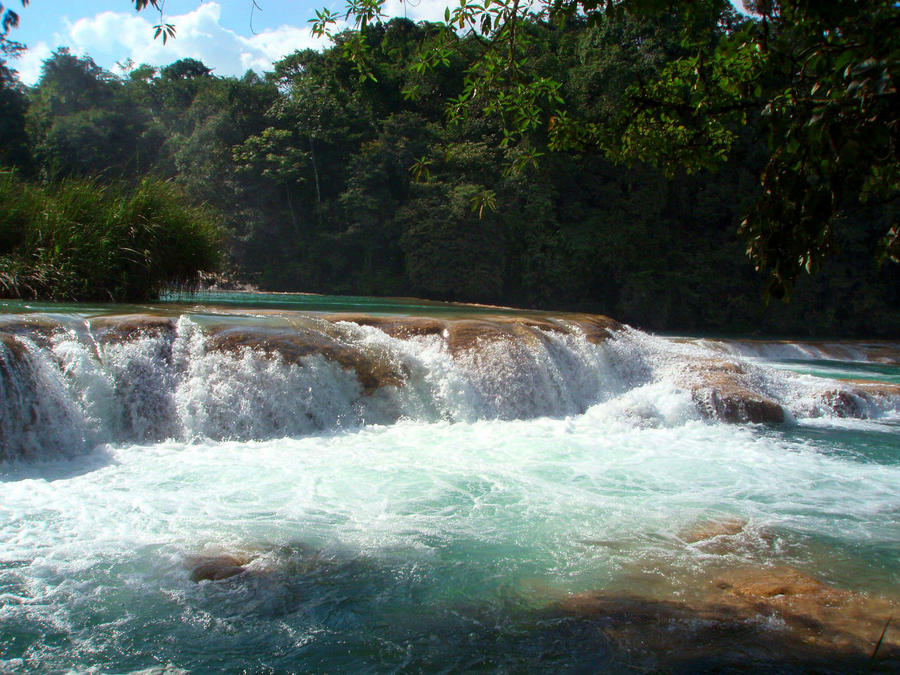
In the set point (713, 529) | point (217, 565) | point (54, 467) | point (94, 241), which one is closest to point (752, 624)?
point (713, 529)

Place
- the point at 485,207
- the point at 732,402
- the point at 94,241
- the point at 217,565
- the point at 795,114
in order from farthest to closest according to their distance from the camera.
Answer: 1. the point at 485,207
2. the point at 94,241
3. the point at 732,402
4. the point at 217,565
5. the point at 795,114

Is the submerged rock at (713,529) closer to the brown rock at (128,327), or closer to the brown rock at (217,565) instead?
the brown rock at (217,565)

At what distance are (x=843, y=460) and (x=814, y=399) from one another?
2.61 metres

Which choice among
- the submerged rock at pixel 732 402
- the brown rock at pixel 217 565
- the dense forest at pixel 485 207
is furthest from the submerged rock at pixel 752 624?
the dense forest at pixel 485 207

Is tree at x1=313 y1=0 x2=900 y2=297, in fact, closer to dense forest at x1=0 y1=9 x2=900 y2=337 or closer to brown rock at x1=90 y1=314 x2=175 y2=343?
brown rock at x1=90 y1=314 x2=175 y2=343

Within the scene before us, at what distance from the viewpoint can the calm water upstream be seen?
3.04 m

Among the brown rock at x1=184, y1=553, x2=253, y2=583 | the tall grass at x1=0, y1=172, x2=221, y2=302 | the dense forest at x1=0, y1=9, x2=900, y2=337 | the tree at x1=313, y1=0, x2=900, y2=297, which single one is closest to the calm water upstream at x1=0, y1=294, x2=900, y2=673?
the brown rock at x1=184, y1=553, x2=253, y2=583

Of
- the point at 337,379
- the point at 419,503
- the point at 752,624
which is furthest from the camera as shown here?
the point at 337,379

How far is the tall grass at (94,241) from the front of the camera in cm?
923

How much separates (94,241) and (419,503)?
703 centimetres

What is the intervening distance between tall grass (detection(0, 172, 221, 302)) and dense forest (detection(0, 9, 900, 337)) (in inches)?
414

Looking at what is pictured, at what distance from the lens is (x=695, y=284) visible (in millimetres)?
21125

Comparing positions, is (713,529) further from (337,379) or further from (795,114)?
(337,379)

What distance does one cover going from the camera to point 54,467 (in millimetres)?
5461
